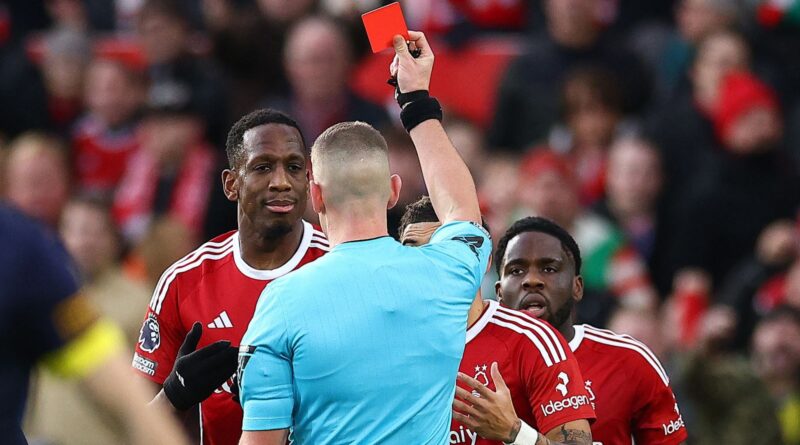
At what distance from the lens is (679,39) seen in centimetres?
1086

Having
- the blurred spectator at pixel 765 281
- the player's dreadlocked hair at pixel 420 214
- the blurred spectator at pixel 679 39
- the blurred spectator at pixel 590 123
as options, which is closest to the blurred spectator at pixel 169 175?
the blurred spectator at pixel 590 123

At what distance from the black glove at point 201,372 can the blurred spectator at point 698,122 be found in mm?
5819

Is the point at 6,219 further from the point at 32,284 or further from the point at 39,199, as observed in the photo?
the point at 39,199

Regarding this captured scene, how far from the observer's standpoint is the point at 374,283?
4.34 m

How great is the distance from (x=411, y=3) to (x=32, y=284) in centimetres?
831

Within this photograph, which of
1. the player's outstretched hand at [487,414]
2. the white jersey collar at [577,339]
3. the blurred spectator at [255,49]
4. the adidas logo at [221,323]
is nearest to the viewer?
the player's outstretched hand at [487,414]

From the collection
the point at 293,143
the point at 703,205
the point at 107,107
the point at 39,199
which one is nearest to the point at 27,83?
the point at 107,107

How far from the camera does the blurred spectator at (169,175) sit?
34.3 feet

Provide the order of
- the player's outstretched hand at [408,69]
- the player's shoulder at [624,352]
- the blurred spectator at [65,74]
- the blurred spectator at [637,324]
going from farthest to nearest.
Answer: the blurred spectator at [65,74] < the blurred spectator at [637,324] < the player's shoulder at [624,352] < the player's outstretched hand at [408,69]

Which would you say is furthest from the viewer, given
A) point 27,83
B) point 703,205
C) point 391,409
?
point 27,83

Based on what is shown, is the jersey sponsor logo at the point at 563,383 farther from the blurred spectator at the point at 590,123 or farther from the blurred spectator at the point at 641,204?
the blurred spectator at the point at 590,123

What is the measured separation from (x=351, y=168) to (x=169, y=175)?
651 cm

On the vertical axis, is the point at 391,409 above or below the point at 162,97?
below

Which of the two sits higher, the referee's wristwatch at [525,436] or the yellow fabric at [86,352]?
the yellow fabric at [86,352]
